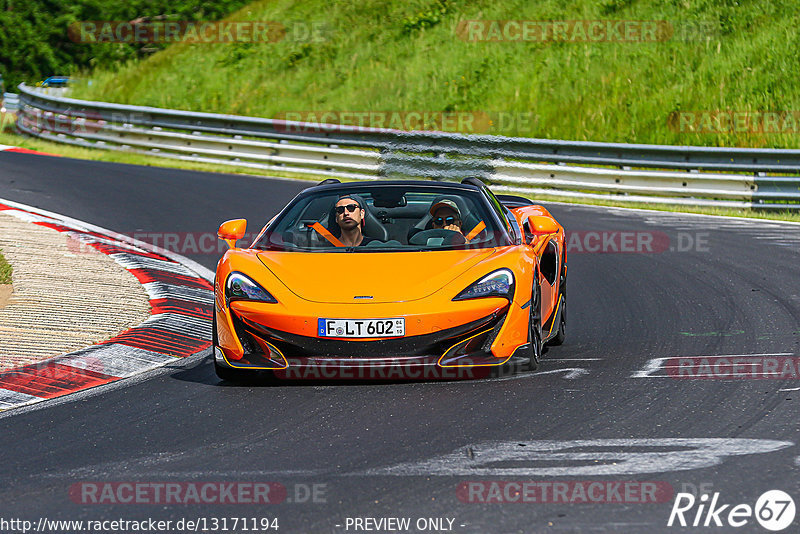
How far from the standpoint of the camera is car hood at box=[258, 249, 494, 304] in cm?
677

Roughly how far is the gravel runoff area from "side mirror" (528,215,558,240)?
3065mm

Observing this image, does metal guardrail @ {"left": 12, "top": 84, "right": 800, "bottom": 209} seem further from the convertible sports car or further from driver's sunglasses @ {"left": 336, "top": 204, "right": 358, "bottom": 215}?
driver's sunglasses @ {"left": 336, "top": 204, "right": 358, "bottom": 215}

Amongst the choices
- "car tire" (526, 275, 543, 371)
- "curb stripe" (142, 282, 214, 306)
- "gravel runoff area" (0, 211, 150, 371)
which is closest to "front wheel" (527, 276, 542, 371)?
"car tire" (526, 275, 543, 371)

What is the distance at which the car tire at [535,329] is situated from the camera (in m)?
7.05

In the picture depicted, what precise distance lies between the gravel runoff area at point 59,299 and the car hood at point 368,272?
5.76ft

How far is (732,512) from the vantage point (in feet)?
14.2

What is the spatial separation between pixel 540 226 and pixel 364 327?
1.84 metres

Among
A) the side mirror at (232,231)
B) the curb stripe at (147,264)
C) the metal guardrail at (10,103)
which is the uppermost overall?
the metal guardrail at (10,103)

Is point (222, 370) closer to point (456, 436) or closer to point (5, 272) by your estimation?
point (456, 436)

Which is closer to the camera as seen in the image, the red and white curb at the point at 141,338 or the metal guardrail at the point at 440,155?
the red and white curb at the point at 141,338

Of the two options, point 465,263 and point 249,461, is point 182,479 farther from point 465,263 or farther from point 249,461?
point 465,263

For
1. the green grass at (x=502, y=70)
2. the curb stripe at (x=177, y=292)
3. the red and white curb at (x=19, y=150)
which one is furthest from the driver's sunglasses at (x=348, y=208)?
the red and white curb at (x=19, y=150)

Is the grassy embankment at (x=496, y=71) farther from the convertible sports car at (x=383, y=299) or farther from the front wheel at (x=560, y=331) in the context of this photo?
the convertible sports car at (x=383, y=299)

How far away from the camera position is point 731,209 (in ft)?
58.1
